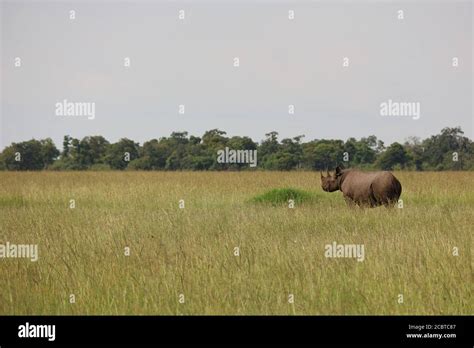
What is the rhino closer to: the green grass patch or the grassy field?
the grassy field

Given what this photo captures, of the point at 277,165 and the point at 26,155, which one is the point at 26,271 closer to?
the point at 277,165

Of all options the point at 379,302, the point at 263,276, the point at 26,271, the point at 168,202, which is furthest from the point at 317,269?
the point at 168,202

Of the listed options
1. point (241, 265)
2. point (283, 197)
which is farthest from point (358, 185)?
point (241, 265)

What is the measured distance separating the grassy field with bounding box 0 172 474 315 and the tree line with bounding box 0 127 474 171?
Answer: 30.2 meters

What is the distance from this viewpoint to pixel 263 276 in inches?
297

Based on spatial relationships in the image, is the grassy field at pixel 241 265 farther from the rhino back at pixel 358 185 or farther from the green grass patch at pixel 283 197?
the green grass patch at pixel 283 197

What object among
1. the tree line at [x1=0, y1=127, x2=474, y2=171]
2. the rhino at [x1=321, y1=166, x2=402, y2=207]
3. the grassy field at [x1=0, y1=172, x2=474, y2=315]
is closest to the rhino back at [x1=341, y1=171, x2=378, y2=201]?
the rhino at [x1=321, y1=166, x2=402, y2=207]

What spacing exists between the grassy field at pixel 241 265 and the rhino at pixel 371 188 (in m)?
1.09

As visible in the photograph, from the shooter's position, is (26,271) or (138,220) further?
(138,220)

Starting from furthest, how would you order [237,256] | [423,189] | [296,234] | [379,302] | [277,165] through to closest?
[277,165], [423,189], [296,234], [237,256], [379,302]

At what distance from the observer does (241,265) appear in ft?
26.1

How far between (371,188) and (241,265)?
735 cm

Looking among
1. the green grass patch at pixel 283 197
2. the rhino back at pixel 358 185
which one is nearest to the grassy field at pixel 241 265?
the rhino back at pixel 358 185

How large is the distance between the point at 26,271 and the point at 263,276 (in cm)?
313
